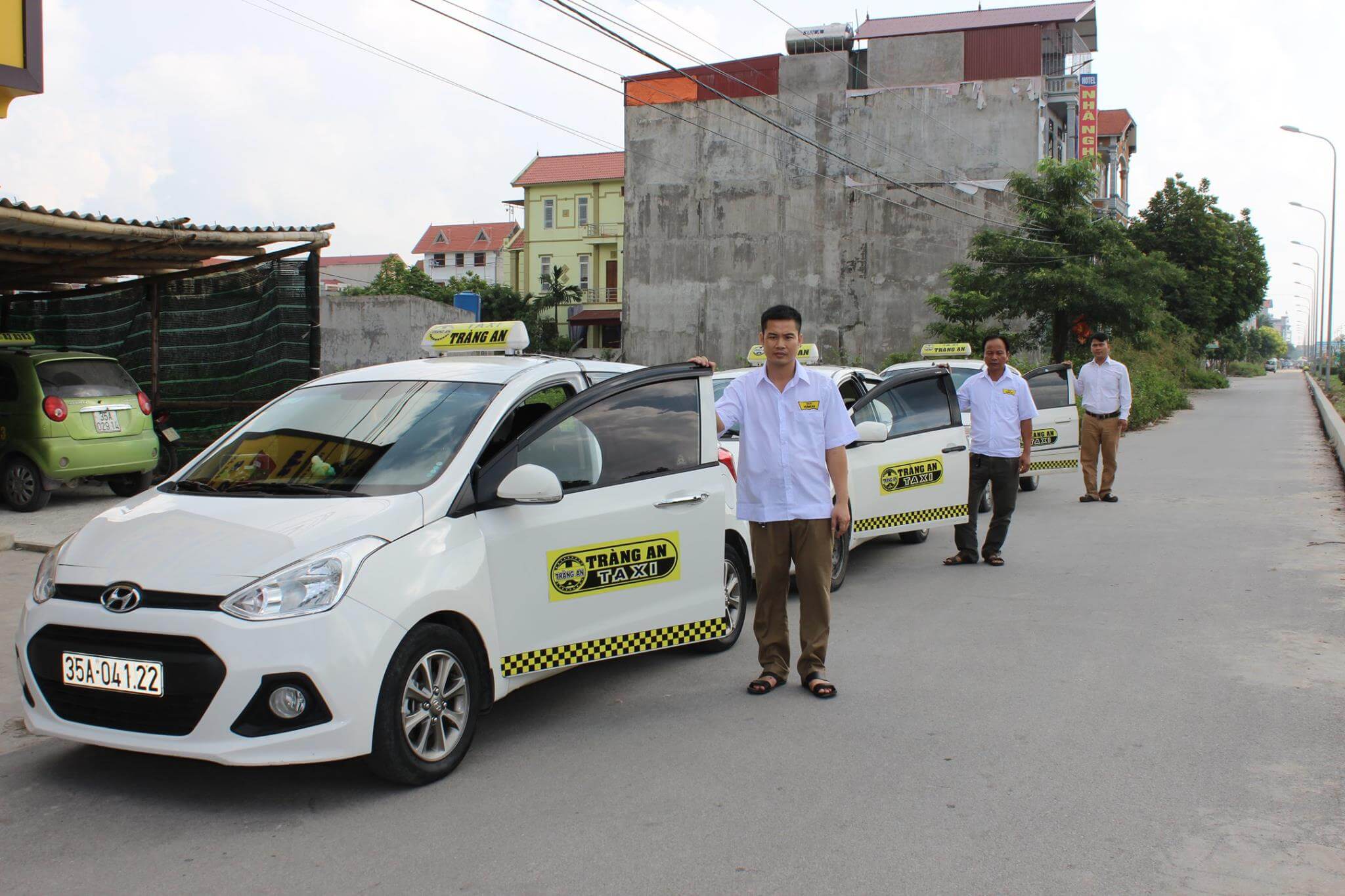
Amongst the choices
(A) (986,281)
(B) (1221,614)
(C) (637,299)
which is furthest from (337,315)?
(B) (1221,614)

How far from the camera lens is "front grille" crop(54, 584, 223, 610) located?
13.5 feet

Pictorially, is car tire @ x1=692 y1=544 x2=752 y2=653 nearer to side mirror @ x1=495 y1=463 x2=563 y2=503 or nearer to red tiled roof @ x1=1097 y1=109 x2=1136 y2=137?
side mirror @ x1=495 y1=463 x2=563 y2=503

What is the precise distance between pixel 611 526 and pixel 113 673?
7.13ft

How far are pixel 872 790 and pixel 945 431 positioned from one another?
214 inches

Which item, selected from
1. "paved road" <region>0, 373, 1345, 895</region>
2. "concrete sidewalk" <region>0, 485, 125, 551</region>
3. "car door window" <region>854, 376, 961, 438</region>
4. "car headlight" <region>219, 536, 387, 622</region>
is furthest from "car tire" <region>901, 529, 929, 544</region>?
"car headlight" <region>219, 536, 387, 622</region>

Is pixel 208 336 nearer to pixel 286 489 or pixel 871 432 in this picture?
pixel 871 432

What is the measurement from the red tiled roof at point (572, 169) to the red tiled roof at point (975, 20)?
25.5 meters

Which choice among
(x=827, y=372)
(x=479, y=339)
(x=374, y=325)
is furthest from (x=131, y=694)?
(x=374, y=325)

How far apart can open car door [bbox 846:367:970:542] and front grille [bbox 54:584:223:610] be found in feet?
17.0

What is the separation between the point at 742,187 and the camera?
41.2 m

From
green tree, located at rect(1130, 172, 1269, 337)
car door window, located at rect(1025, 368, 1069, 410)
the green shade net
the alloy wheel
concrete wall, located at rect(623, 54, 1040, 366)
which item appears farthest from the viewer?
green tree, located at rect(1130, 172, 1269, 337)

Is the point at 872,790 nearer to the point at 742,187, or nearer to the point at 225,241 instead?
the point at 225,241

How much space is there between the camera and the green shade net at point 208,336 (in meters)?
12.4

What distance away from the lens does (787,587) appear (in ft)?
19.2
